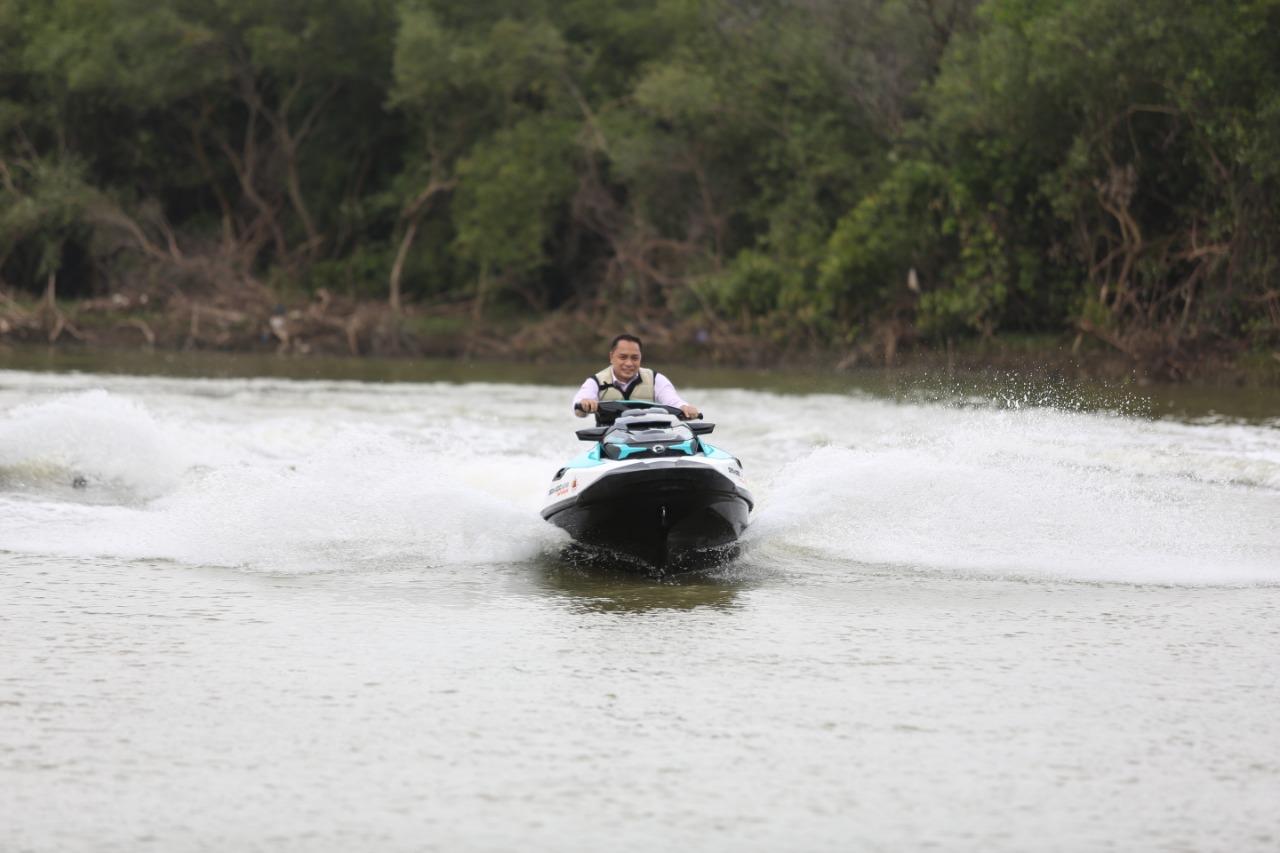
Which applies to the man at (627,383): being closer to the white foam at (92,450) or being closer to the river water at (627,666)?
the river water at (627,666)

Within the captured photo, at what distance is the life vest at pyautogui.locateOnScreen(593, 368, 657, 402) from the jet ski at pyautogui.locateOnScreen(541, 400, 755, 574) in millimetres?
756

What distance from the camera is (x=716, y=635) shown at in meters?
8.26

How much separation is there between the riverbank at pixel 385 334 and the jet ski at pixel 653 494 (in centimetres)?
2441

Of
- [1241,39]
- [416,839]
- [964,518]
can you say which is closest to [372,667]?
[416,839]

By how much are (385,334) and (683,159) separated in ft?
28.8

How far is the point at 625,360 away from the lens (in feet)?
37.8

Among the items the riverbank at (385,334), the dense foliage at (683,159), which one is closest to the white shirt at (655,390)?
the dense foliage at (683,159)

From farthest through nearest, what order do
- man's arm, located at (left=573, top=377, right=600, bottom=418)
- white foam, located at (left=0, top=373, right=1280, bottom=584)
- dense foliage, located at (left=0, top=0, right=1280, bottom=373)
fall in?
dense foliage, located at (left=0, top=0, right=1280, bottom=373), man's arm, located at (left=573, top=377, right=600, bottom=418), white foam, located at (left=0, top=373, right=1280, bottom=584)

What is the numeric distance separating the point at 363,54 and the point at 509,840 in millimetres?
46360

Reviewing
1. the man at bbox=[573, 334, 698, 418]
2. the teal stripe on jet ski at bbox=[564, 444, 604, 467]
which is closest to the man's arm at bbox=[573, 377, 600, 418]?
the man at bbox=[573, 334, 698, 418]

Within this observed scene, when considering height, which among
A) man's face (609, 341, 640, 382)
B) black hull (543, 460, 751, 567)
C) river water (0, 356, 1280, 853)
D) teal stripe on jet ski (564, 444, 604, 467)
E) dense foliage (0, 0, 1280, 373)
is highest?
dense foliage (0, 0, 1280, 373)

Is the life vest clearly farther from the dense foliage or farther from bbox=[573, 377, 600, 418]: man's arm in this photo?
the dense foliage

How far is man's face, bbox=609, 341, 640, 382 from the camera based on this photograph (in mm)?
11508

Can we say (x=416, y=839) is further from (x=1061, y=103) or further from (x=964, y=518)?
(x=1061, y=103)
